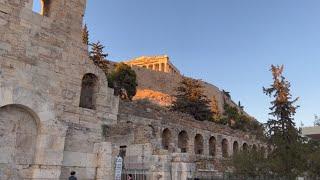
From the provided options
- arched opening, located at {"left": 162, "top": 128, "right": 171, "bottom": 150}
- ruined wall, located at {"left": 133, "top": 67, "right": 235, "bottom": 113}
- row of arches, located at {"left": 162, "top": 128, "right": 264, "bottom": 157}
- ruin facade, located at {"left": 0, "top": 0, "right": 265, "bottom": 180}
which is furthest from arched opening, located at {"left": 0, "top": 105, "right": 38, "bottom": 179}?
ruined wall, located at {"left": 133, "top": 67, "right": 235, "bottom": 113}

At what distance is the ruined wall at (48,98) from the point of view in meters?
11.4

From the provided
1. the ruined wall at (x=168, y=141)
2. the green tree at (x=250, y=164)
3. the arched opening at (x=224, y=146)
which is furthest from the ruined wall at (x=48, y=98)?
the arched opening at (x=224, y=146)

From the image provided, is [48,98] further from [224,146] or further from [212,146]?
[224,146]

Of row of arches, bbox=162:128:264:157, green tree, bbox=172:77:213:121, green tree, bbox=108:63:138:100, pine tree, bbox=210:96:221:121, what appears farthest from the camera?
pine tree, bbox=210:96:221:121

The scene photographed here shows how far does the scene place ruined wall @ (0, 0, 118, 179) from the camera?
11406mm

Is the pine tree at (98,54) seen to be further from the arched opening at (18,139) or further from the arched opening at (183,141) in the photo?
the arched opening at (18,139)

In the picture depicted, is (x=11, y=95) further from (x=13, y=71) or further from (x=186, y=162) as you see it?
(x=186, y=162)

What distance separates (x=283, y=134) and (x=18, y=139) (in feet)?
49.1

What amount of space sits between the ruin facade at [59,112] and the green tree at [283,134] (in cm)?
805

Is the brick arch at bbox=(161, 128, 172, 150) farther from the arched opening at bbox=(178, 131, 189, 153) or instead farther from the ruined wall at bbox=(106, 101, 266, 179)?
the arched opening at bbox=(178, 131, 189, 153)

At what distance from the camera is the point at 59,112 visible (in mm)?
12555

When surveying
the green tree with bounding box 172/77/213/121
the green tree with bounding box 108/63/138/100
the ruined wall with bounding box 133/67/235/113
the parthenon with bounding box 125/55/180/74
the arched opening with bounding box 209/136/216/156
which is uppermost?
the parthenon with bounding box 125/55/180/74

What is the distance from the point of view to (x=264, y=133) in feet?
72.6

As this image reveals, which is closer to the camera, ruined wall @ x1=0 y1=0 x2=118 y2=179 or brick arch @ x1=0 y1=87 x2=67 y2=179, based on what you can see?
brick arch @ x1=0 y1=87 x2=67 y2=179
